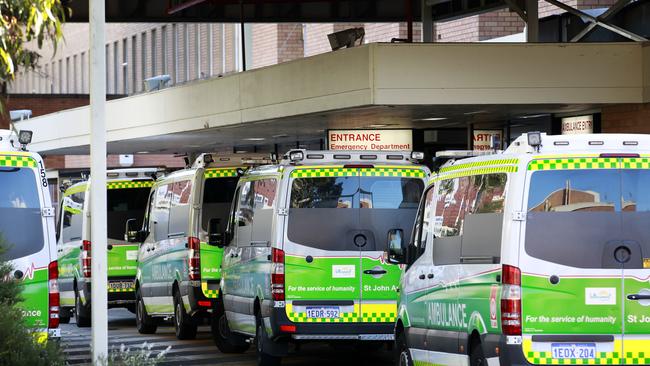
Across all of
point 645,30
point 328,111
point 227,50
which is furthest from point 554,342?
point 227,50

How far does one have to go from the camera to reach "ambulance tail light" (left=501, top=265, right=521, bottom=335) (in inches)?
434

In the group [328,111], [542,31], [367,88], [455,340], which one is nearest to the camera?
[455,340]

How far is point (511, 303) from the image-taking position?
435 inches

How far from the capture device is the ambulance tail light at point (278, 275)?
15.9 metres

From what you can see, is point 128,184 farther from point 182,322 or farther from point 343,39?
point 182,322

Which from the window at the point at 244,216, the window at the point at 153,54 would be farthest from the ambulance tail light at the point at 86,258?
the window at the point at 153,54

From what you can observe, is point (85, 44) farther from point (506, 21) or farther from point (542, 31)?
point (542, 31)

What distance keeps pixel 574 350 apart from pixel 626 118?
1282cm

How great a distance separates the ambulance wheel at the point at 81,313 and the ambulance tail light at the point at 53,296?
12.3 m

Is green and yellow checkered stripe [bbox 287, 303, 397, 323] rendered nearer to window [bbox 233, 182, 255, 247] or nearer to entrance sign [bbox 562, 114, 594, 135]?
window [bbox 233, 182, 255, 247]

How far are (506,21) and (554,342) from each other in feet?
84.0

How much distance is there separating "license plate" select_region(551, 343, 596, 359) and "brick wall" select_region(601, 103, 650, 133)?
12.2m

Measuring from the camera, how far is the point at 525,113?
2542 centimetres

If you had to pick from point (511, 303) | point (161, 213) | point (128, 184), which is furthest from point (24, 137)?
point (128, 184)
